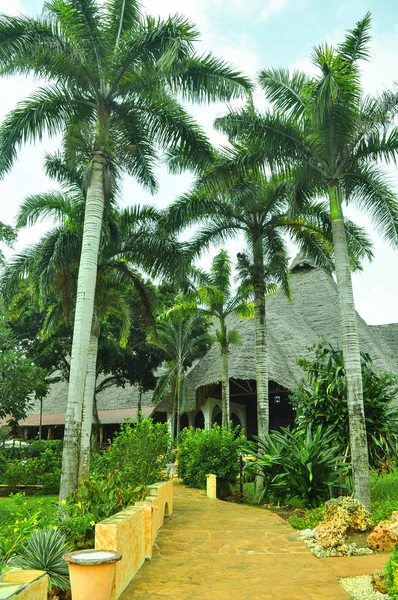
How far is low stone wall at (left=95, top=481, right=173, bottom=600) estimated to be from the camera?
4.84 metres

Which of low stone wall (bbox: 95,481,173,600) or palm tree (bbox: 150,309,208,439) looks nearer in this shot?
low stone wall (bbox: 95,481,173,600)

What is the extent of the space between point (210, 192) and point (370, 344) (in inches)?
654

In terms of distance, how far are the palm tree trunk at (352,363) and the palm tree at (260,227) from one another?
83.4 inches

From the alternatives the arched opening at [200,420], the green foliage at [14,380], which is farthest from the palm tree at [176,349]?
the green foliage at [14,380]

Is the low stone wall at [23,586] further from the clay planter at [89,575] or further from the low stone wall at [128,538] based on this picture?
the low stone wall at [128,538]

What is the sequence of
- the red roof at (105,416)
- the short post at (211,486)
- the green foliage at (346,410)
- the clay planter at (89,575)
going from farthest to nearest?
the red roof at (105,416) → the short post at (211,486) → the green foliage at (346,410) → the clay planter at (89,575)

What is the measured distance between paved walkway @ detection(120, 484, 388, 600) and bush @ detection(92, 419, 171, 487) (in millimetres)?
995

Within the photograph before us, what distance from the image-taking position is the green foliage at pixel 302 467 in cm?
975

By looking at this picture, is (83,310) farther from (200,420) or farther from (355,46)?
(200,420)

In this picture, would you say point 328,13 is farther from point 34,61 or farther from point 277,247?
point 277,247

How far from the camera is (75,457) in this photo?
341 inches

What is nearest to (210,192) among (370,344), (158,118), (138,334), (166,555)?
(158,118)

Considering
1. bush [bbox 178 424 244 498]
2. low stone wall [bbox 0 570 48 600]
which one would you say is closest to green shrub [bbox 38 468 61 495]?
bush [bbox 178 424 244 498]

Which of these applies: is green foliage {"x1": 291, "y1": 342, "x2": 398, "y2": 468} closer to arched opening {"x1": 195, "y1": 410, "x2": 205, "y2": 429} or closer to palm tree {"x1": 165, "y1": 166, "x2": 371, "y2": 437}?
palm tree {"x1": 165, "y1": 166, "x2": 371, "y2": 437}
